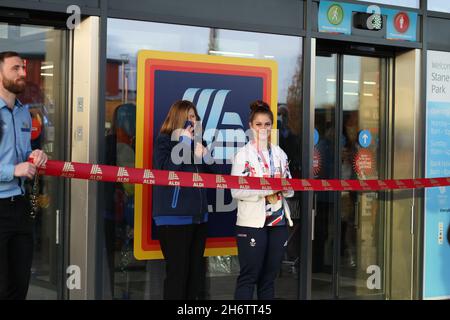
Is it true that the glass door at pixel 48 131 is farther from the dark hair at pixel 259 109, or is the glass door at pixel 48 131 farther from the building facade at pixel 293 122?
the dark hair at pixel 259 109

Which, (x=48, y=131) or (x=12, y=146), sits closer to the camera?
(x=12, y=146)

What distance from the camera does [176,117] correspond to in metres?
6.29

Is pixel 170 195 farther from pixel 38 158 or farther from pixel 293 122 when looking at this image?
pixel 293 122

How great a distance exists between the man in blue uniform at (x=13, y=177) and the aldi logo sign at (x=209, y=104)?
135 centimetres

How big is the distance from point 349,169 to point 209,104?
1.91 metres

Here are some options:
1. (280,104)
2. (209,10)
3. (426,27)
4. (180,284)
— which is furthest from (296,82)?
(180,284)

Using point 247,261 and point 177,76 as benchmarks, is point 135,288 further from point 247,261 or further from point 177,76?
point 177,76

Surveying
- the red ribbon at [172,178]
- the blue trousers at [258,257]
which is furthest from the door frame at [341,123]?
the blue trousers at [258,257]

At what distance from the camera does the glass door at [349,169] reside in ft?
25.8

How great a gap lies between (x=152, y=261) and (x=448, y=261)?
3.36 meters

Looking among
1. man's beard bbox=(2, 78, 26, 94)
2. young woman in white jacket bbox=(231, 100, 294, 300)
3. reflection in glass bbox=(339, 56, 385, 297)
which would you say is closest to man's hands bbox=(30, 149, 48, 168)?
man's beard bbox=(2, 78, 26, 94)

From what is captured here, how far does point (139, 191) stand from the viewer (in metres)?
6.54

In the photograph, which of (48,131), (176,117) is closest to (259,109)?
(176,117)

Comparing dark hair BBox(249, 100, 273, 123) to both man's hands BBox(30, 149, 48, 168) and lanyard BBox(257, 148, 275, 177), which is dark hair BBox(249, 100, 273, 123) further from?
man's hands BBox(30, 149, 48, 168)
